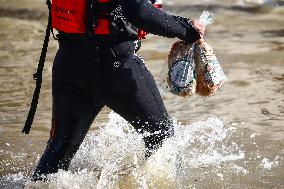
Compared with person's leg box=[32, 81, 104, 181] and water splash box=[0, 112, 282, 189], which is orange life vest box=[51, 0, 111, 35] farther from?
water splash box=[0, 112, 282, 189]

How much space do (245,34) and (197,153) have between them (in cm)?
562

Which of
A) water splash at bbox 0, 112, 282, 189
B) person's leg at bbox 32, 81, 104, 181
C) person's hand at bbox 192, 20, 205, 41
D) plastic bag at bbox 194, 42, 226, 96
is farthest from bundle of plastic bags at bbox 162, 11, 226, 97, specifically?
person's leg at bbox 32, 81, 104, 181

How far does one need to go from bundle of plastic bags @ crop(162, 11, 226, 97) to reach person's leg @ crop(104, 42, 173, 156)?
0.73 ft

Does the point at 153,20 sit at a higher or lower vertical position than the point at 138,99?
higher

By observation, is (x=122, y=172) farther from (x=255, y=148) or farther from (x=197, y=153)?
(x=255, y=148)

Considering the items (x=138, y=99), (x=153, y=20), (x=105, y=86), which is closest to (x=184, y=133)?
(x=138, y=99)

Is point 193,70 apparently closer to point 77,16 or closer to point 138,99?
point 138,99

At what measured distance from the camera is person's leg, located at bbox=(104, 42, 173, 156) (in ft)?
11.7

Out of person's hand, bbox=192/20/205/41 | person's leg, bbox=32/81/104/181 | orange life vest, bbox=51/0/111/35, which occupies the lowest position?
person's leg, bbox=32/81/104/181

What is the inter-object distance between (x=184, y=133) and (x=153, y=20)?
1592mm

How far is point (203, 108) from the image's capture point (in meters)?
6.50

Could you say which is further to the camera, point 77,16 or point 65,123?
point 65,123

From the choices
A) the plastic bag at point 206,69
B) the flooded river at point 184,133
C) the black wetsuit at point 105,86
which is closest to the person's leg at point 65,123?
Answer: the black wetsuit at point 105,86

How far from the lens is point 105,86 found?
3568 mm
